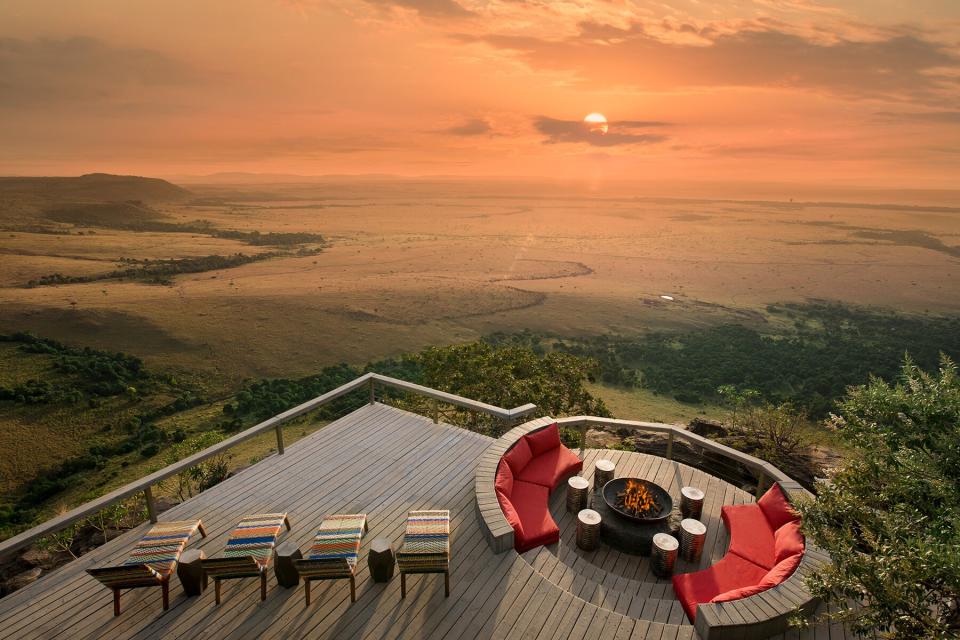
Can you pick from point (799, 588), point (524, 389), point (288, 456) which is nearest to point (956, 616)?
point (799, 588)

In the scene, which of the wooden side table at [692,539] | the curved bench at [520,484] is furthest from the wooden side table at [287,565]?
the wooden side table at [692,539]

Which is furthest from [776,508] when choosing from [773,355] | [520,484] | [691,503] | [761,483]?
[773,355]

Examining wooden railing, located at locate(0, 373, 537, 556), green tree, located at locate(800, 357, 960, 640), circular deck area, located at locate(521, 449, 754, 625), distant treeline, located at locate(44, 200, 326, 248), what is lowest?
circular deck area, located at locate(521, 449, 754, 625)

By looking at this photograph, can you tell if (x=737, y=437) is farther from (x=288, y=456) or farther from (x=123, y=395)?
(x=123, y=395)

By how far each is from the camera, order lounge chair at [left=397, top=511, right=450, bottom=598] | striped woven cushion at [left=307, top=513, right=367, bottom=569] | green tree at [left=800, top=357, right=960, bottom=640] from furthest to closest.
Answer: striped woven cushion at [left=307, top=513, right=367, bottom=569], lounge chair at [left=397, top=511, right=450, bottom=598], green tree at [left=800, top=357, right=960, bottom=640]

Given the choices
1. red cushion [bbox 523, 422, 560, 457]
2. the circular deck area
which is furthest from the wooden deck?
red cushion [bbox 523, 422, 560, 457]

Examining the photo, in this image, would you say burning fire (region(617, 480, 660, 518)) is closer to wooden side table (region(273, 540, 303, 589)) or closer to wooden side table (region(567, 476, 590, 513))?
wooden side table (region(567, 476, 590, 513))

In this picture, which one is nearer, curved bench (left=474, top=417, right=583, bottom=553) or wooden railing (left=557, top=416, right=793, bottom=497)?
curved bench (left=474, top=417, right=583, bottom=553)

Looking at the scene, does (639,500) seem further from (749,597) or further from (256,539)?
(256,539)
